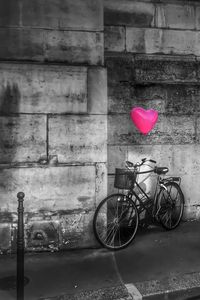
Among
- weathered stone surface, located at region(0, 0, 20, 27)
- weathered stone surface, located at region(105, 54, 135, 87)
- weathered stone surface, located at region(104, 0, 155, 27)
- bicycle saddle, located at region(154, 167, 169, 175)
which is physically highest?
weathered stone surface, located at region(104, 0, 155, 27)

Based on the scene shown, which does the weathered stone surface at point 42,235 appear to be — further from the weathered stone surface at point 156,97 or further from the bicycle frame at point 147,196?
the weathered stone surface at point 156,97

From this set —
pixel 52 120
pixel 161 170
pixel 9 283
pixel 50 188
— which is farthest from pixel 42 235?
pixel 161 170

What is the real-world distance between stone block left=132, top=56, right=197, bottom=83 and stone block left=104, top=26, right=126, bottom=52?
1.33 ft

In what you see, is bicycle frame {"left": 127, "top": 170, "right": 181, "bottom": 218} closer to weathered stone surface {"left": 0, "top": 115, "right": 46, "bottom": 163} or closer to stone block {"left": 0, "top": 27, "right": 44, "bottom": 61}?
weathered stone surface {"left": 0, "top": 115, "right": 46, "bottom": 163}

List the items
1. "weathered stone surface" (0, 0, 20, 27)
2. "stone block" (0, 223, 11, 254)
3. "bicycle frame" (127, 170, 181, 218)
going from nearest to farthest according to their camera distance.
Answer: "weathered stone surface" (0, 0, 20, 27) < "stone block" (0, 223, 11, 254) < "bicycle frame" (127, 170, 181, 218)

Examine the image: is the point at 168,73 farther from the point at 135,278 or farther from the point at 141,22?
the point at 135,278

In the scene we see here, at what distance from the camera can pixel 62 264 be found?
5.75 metres

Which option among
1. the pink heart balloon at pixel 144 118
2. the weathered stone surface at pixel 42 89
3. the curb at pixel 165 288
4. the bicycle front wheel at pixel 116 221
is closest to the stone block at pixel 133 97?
the pink heart balloon at pixel 144 118

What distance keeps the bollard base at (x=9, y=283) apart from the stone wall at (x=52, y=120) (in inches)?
38.3

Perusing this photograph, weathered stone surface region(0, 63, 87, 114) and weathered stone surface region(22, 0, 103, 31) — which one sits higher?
weathered stone surface region(22, 0, 103, 31)

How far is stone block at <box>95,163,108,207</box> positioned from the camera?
647 centimetres

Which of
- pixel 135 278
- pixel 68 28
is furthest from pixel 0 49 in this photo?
pixel 135 278

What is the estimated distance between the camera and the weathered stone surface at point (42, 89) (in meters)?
6.03

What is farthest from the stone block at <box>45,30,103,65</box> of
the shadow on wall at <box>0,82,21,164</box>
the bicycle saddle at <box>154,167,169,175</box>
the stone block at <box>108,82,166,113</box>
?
the bicycle saddle at <box>154,167,169,175</box>
